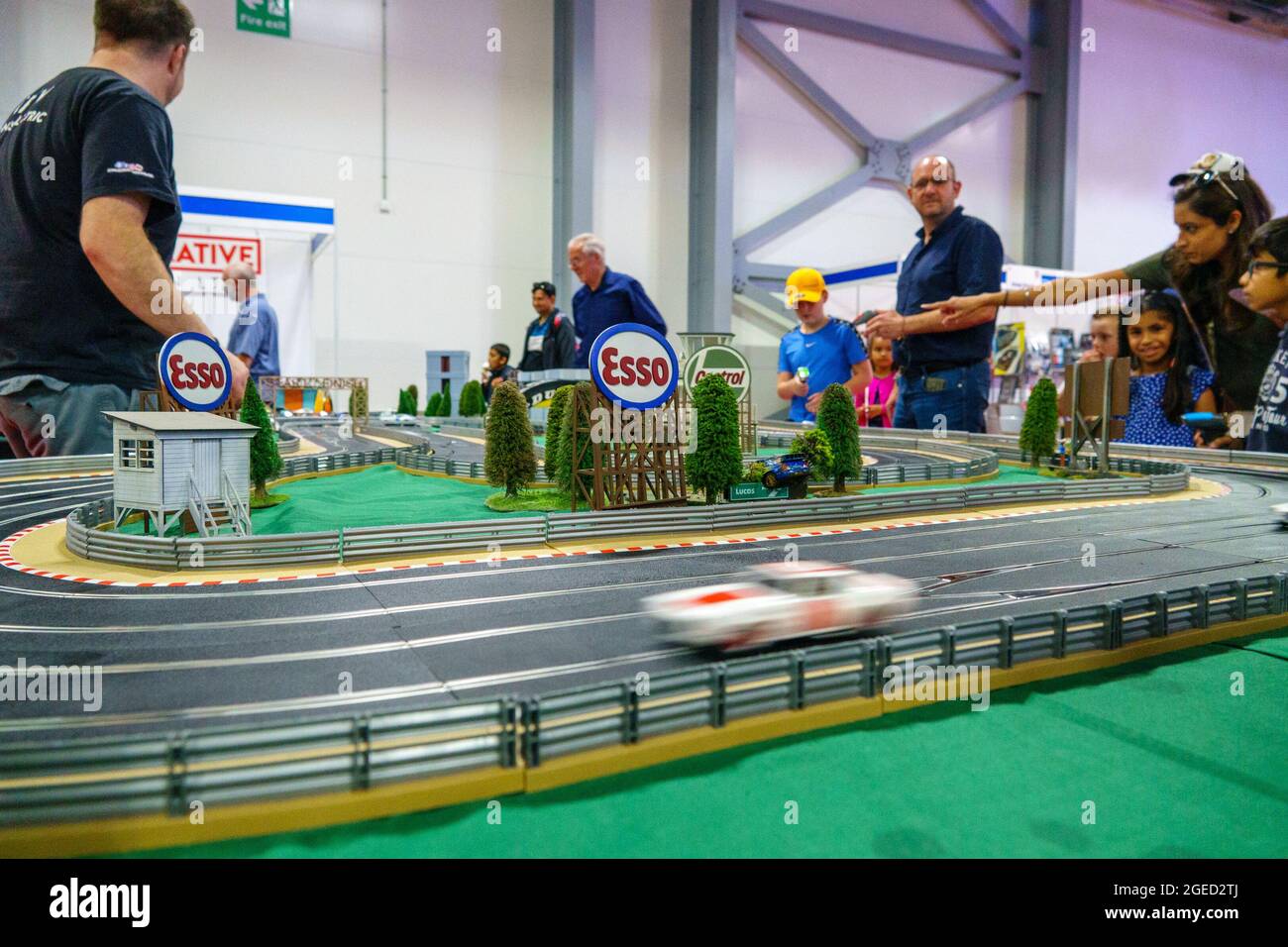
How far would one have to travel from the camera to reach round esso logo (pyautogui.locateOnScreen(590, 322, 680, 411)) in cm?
1112

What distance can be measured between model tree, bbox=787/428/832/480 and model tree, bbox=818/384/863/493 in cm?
33

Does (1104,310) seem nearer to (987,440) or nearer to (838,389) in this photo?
(987,440)

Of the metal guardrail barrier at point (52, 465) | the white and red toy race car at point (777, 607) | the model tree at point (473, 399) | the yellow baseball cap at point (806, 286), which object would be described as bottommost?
the white and red toy race car at point (777, 607)

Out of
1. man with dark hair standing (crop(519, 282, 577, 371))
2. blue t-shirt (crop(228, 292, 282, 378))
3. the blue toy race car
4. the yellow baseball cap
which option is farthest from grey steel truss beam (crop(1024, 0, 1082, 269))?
the blue toy race car

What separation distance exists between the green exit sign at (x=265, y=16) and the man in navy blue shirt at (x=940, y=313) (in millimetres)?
27904

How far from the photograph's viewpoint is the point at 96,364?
11.9 meters

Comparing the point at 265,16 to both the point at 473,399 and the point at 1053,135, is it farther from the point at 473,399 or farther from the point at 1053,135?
the point at 1053,135

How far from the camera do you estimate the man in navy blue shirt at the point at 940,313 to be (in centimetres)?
1792

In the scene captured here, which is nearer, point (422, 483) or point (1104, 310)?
point (422, 483)

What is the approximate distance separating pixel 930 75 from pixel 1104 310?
82.4 feet

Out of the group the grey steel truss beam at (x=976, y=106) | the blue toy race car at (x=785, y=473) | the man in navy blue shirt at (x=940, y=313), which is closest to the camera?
the blue toy race car at (x=785, y=473)

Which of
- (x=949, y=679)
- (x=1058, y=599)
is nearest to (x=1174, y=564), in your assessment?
(x=1058, y=599)

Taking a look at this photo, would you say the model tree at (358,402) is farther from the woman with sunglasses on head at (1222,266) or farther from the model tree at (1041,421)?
the woman with sunglasses on head at (1222,266)

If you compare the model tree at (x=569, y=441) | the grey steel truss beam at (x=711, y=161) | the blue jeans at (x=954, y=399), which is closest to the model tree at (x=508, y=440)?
the model tree at (x=569, y=441)
